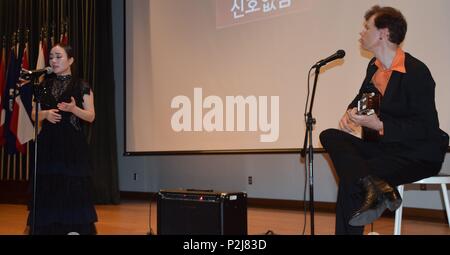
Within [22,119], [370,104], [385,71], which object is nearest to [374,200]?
[370,104]

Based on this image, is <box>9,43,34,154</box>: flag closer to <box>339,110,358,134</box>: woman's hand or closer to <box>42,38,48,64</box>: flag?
<box>42,38,48,64</box>: flag

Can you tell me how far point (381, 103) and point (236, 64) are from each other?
2684 millimetres

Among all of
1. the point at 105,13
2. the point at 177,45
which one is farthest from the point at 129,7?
the point at 177,45

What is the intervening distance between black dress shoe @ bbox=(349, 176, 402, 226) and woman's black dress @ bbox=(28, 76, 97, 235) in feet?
5.89

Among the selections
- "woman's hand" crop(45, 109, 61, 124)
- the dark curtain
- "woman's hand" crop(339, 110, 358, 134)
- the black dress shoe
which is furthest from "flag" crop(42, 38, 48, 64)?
the black dress shoe

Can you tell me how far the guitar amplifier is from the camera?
2.37 m

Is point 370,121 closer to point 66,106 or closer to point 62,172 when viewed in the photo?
point 66,106

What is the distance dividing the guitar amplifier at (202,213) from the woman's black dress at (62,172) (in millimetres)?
739

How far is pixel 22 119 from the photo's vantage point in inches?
232

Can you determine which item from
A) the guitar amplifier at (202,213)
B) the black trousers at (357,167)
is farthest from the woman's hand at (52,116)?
the black trousers at (357,167)

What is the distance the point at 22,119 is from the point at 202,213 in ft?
13.7

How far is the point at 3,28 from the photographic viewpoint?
21.3ft

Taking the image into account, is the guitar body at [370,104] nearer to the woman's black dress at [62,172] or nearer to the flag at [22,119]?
the woman's black dress at [62,172]

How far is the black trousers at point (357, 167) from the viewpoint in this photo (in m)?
2.19
